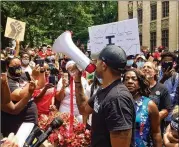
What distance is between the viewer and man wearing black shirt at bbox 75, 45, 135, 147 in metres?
2.77

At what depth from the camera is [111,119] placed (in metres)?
2.78

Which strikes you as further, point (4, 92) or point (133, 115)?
point (4, 92)

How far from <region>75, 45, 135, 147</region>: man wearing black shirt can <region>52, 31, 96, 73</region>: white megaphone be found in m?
0.33

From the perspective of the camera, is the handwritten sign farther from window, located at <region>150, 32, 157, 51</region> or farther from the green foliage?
window, located at <region>150, 32, 157, 51</region>

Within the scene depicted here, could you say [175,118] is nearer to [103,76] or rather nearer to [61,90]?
[103,76]

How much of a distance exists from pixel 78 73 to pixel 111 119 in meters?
0.93

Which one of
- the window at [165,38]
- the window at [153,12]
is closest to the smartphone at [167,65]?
the window at [165,38]

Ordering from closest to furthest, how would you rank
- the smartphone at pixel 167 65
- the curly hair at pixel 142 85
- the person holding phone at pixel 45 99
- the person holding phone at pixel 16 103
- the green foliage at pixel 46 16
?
the curly hair at pixel 142 85, the person holding phone at pixel 16 103, the person holding phone at pixel 45 99, the smartphone at pixel 167 65, the green foliage at pixel 46 16

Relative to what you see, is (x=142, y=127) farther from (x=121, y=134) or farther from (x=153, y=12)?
(x=153, y=12)

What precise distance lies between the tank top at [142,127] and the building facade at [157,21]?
25.9m

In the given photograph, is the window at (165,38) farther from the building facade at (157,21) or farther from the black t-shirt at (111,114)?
the black t-shirt at (111,114)

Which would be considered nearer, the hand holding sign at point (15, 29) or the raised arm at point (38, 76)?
the raised arm at point (38, 76)

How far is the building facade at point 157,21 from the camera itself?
30688 millimetres

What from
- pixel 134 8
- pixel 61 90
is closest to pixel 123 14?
pixel 134 8
